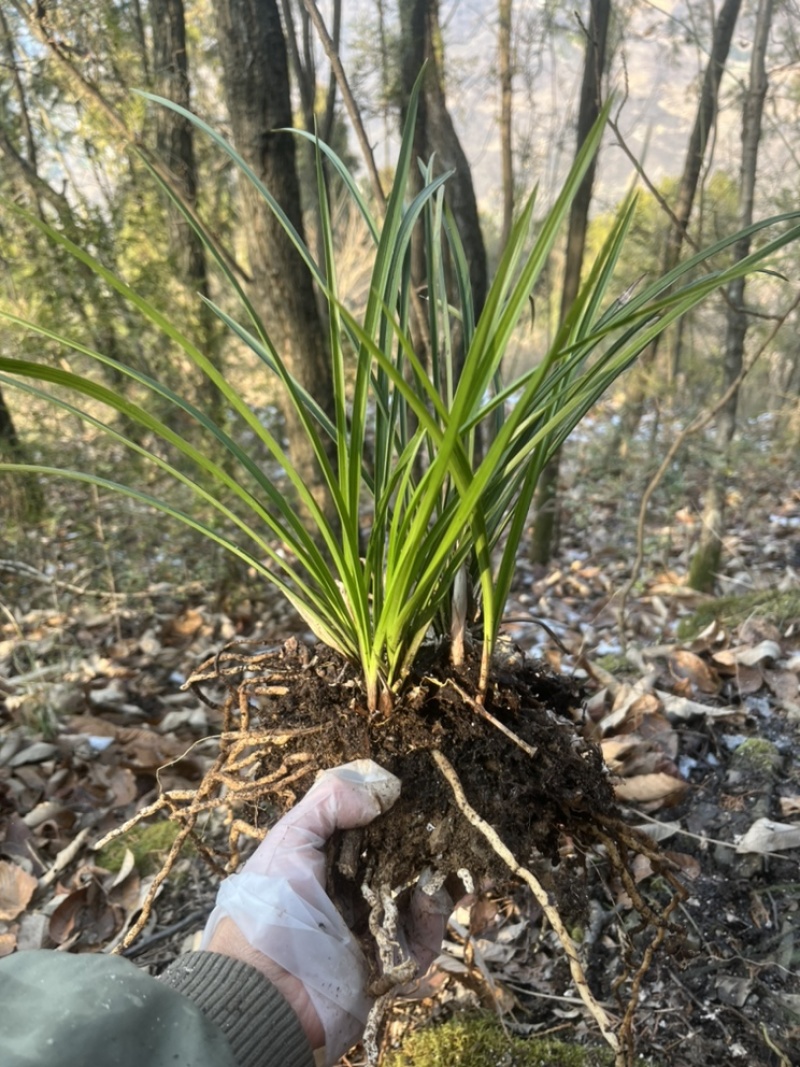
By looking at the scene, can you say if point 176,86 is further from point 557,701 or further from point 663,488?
point 663,488

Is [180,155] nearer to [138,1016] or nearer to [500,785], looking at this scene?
[500,785]

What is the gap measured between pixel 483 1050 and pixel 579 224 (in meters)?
3.18

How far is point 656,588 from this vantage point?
2916mm

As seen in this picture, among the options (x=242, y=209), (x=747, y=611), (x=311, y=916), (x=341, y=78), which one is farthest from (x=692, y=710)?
(x=242, y=209)

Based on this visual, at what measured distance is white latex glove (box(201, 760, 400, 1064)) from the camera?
82cm

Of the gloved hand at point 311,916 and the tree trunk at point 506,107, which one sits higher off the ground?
the tree trunk at point 506,107

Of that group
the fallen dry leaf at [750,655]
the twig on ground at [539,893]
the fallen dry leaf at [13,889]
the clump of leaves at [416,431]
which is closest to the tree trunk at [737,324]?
the fallen dry leaf at [750,655]

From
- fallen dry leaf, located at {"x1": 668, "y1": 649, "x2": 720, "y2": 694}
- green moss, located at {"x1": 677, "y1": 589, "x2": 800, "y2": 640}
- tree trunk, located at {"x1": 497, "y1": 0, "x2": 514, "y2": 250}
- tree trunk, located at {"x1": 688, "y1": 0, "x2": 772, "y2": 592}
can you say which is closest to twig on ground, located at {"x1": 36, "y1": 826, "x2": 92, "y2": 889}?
fallen dry leaf, located at {"x1": 668, "y1": 649, "x2": 720, "y2": 694}

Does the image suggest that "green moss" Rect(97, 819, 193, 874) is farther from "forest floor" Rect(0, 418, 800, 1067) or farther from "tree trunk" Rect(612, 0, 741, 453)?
"tree trunk" Rect(612, 0, 741, 453)

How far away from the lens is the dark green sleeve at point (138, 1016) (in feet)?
2.11

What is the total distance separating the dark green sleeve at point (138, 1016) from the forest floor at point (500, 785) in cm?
32

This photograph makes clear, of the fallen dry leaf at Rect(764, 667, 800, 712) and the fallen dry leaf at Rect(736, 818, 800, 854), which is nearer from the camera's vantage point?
the fallen dry leaf at Rect(736, 818, 800, 854)

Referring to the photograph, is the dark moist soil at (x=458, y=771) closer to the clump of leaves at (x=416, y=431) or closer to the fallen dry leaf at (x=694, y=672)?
the clump of leaves at (x=416, y=431)

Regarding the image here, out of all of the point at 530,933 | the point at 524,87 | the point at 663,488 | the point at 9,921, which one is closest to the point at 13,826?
the point at 9,921
